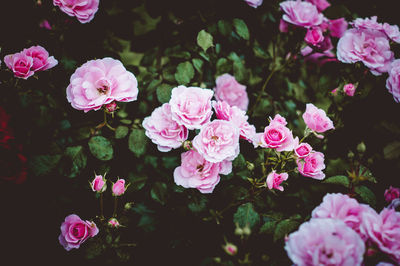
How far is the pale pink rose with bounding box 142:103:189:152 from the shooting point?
1145 mm

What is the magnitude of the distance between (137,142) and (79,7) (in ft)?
2.24

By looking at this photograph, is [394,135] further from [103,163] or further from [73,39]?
[73,39]

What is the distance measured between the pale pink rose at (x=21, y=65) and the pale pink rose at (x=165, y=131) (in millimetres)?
544

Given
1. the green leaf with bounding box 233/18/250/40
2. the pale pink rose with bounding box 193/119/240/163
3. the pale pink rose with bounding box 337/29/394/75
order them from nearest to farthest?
the pale pink rose with bounding box 193/119/240/163, the pale pink rose with bounding box 337/29/394/75, the green leaf with bounding box 233/18/250/40

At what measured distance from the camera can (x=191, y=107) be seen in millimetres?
1112

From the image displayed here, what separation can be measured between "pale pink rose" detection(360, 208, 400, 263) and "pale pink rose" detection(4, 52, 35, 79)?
1.39m

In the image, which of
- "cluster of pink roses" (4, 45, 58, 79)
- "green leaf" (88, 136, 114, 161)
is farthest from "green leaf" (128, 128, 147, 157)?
"cluster of pink roses" (4, 45, 58, 79)

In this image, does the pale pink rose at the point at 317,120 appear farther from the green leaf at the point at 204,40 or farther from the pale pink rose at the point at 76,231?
the pale pink rose at the point at 76,231

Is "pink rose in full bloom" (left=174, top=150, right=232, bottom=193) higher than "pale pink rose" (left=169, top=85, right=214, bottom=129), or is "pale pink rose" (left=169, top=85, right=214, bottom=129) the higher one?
"pale pink rose" (left=169, top=85, right=214, bottom=129)

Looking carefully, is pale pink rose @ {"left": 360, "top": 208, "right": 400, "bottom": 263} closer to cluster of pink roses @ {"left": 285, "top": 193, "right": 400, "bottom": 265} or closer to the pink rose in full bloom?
cluster of pink roses @ {"left": 285, "top": 193, "right": 400, "bottom": 265}

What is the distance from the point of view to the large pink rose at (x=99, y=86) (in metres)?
1.16

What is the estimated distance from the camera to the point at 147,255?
1.53m

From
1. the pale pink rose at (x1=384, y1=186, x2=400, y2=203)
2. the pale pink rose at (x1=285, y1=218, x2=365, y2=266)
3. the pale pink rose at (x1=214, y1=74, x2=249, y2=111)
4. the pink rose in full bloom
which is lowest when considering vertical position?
the pale pink rose at (x1=384, y1=186, x2=400, y2=203)

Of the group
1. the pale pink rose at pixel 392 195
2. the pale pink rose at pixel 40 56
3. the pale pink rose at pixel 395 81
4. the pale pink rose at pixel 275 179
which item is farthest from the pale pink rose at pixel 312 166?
the pale pink rose at pixel 40 56
